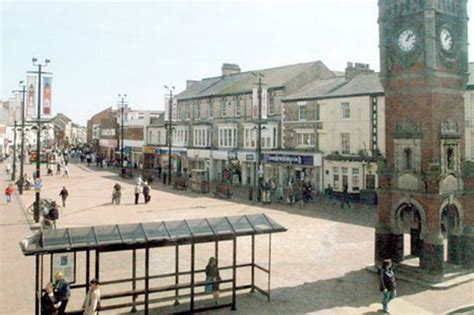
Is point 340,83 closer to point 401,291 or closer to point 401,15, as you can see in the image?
point 401,15

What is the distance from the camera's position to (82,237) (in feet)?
36.9

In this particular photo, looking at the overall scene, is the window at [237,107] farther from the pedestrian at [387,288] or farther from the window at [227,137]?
the pedestrian at [387,288]

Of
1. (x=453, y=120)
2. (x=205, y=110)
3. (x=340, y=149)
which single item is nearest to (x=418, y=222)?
(x=453, y=120)

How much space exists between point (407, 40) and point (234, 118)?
1287 inches

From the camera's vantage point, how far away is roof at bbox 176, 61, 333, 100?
44.7m

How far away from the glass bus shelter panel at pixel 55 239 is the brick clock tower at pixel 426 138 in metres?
10.8

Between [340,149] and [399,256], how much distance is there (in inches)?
794

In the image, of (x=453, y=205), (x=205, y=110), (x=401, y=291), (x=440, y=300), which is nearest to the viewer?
(x=440, y=300)

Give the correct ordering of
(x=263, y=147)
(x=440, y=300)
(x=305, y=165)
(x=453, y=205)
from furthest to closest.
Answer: (x=263, y=147), (x=305, y=165), (x=453, y=205), (x=440, y=300)

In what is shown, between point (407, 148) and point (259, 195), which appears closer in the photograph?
point (407, 148)

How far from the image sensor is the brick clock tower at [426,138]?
49.6 ft

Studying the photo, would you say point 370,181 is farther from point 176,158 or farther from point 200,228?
point 176,158

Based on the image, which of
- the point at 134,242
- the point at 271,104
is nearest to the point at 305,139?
the point at 271,104

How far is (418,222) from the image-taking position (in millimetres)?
16188
